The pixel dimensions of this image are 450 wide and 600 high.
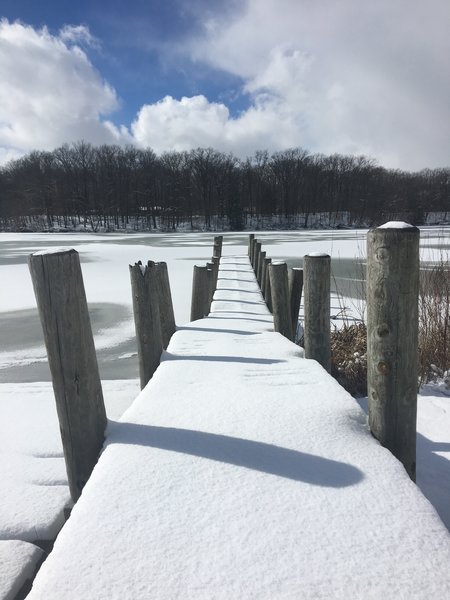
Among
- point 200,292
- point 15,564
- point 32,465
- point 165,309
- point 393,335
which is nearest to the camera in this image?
point 15,564

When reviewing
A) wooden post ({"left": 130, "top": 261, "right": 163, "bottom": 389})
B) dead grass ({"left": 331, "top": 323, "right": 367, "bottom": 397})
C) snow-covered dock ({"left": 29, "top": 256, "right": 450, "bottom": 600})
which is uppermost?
wooden post ({"left": 130, "top": 261, "right": 163, "bottom": 389})

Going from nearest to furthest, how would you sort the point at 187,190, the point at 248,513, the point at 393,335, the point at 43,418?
1. the point at 248,513
2. the point at 393,335
3. the point at 43,418
4. the point at 187,190

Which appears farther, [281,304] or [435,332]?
[281,304]

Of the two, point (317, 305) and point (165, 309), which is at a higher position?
point (317, 305)

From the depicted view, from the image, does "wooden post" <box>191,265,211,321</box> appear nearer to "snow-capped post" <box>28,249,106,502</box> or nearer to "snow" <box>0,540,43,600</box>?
"snow-capped post" <box>28,249,106,502</box>

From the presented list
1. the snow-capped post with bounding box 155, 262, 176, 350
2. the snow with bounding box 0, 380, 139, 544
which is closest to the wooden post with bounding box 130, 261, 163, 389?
the snow with bounding box 0, 380, 139, 544

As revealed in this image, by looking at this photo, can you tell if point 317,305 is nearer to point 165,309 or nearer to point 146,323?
point 146,323

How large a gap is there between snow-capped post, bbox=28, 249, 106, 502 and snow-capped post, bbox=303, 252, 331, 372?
1762 millimetres

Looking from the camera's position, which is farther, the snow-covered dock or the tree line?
the tree line

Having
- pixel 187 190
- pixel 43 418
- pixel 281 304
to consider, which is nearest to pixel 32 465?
pixel 43 418

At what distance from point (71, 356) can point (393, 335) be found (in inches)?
60.6

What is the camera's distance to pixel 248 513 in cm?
152

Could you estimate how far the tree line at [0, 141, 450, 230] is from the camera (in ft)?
208

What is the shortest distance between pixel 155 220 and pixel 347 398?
64.1 m
